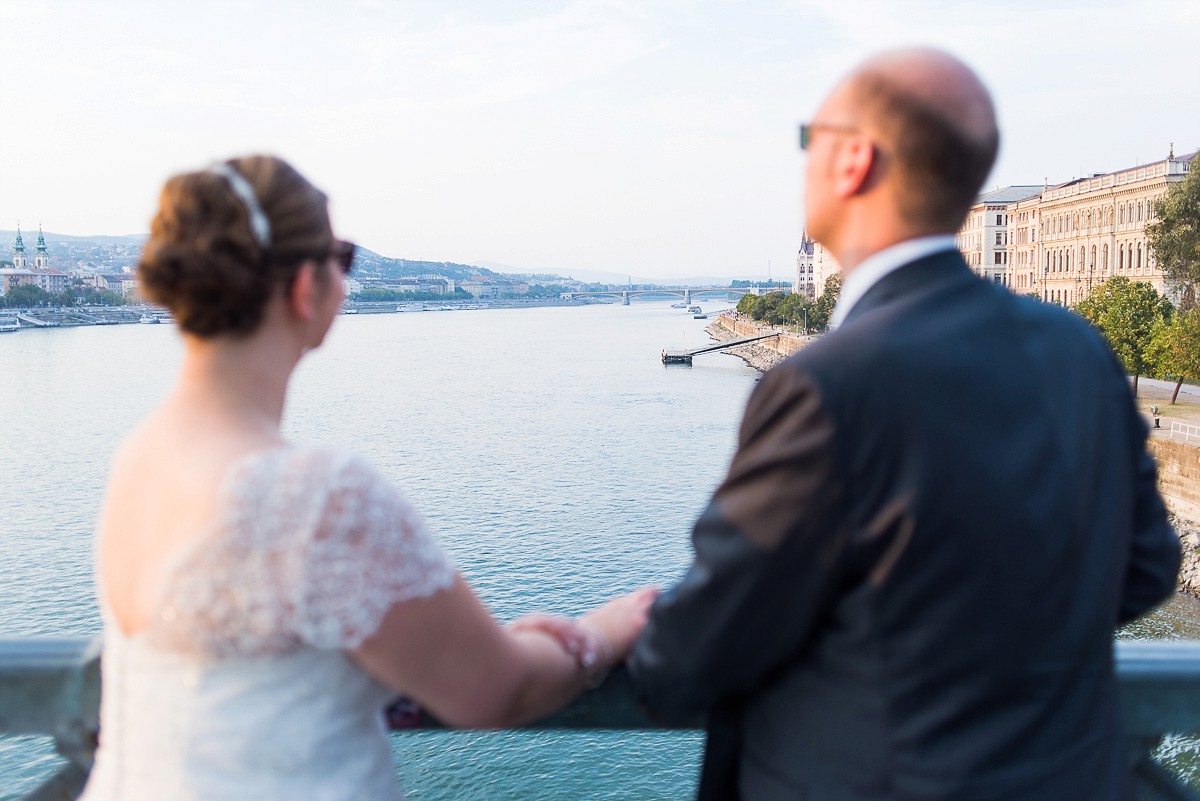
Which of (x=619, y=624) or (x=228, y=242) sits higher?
(x=228, y=242)

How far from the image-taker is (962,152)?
3.71 ft

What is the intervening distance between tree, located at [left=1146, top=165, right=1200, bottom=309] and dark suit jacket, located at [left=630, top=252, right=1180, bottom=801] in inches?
1342

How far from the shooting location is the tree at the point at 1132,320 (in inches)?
1110

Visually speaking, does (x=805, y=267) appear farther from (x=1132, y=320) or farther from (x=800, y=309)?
(x=1132, y=320)

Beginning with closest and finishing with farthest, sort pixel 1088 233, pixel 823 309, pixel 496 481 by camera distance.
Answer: pixel 496 481
pixel 1088 233
pixel 823 309

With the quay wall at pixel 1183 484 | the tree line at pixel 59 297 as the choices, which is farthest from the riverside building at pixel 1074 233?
the tree line at pixel 59 297

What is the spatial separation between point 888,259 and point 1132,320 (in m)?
31.0

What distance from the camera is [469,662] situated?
108cm

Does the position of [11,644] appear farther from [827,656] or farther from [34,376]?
[34,376]

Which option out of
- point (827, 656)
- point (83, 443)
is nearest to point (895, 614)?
point (827, 656)

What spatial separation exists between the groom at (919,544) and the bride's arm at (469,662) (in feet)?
0.34

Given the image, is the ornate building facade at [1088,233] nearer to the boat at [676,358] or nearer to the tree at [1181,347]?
the tree at [1181,347]

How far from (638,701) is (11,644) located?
0.76 metres

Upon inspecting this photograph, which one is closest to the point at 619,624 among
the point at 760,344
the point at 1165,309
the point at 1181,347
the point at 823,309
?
the point at 1181,347
